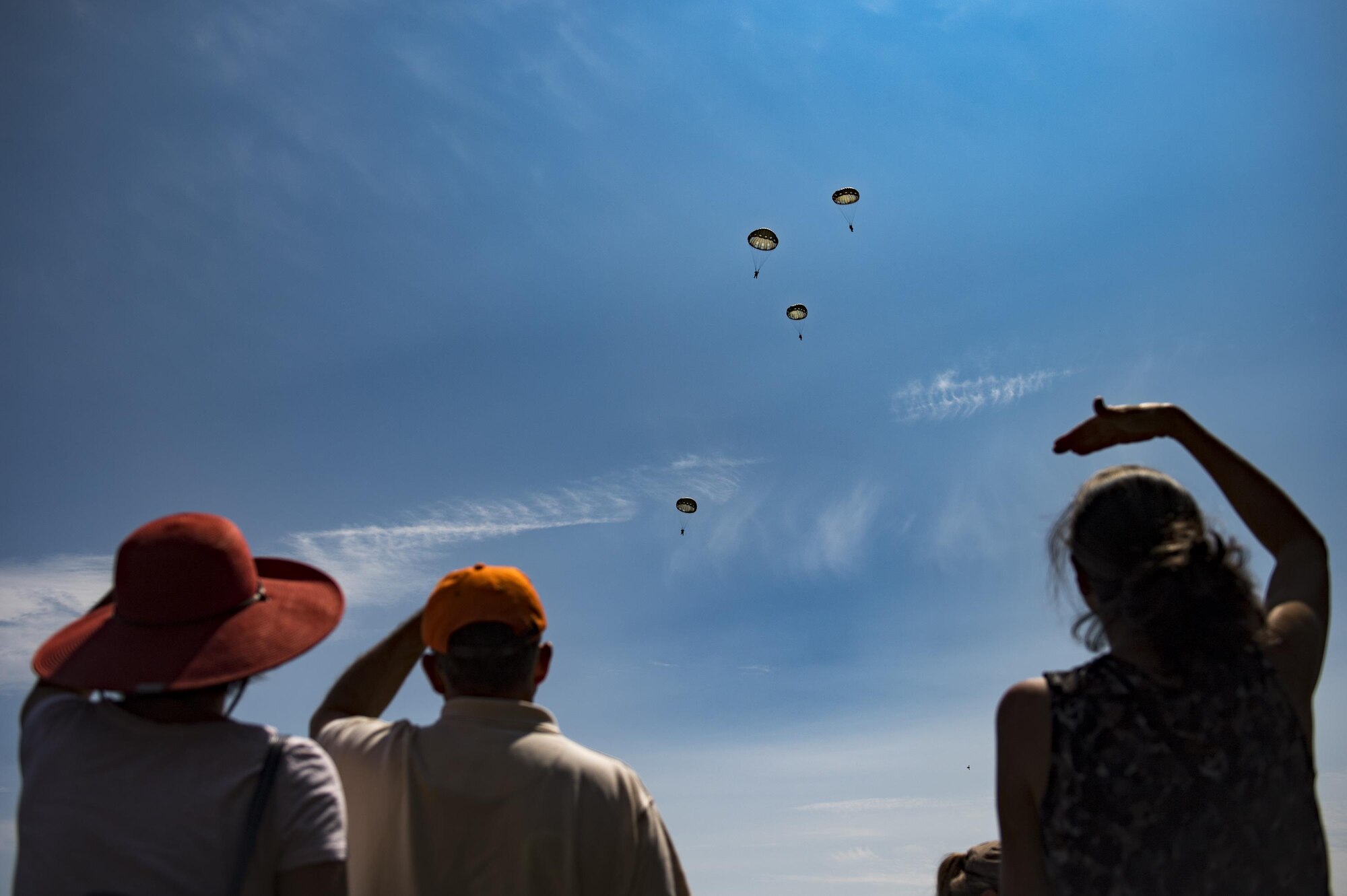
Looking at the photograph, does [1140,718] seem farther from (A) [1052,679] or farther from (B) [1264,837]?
(B) [1264,837]

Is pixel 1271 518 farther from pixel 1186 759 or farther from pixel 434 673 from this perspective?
pixel 434 673

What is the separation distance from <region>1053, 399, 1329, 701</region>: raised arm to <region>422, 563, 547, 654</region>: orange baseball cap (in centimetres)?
239

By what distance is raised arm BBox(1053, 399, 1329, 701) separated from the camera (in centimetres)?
314

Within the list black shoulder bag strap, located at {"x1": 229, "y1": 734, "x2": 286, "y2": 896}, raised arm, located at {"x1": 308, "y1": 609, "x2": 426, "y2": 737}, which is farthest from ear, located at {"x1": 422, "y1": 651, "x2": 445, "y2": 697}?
black shoulder bag strap, located at {"x1": 229, "y1": 734, "x2": 286, "y2": 896}

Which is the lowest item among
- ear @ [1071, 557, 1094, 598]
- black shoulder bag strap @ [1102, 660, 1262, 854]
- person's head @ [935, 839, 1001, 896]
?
person's head @ [935, 839, 1001, 896]

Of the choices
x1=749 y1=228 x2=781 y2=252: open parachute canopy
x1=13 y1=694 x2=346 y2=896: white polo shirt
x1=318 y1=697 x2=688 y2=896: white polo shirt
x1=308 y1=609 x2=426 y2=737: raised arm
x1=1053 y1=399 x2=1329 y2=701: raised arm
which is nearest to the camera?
x1=13 y1=694 x2=346 y2=896: white polo shirt

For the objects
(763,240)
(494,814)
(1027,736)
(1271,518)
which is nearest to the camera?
(1027,736)

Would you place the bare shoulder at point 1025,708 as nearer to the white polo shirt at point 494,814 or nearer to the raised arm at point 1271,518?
the raised arm at point 1271,518

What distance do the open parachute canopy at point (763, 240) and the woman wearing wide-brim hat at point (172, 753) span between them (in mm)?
29270

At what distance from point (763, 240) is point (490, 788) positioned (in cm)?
2963

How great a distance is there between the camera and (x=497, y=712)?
3.79 metres

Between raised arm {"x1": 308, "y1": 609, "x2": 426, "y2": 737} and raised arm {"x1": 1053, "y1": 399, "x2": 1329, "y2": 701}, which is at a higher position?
raised arm {"x1": 1053, "y1": 399, "x2": 1329, "y2": 701}

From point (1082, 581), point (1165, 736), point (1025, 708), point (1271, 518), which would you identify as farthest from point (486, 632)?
point (1271, 518)

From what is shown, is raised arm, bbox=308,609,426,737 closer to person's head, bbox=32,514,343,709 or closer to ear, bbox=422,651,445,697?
ear, bbox=422,651,445,697
